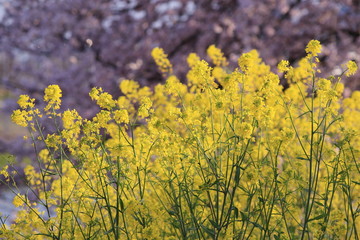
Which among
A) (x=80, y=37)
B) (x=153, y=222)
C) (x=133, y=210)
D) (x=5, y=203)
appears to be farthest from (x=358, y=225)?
(x=5, y=203)

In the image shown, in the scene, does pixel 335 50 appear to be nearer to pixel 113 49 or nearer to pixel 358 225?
pixel 113 49

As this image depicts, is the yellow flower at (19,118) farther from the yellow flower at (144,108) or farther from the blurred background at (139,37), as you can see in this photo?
the blurred background at (139,37)

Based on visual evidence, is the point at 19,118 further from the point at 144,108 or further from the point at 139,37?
the point at 139,37

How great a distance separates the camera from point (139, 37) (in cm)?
785

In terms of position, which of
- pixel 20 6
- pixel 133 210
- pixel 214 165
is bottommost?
pixel 133 210

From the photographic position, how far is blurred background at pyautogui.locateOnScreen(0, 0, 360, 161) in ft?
24.8

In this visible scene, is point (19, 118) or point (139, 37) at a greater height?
point (139, 37)

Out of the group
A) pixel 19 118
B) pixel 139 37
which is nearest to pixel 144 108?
pixel 19 118

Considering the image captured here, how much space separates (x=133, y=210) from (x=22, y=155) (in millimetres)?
5992

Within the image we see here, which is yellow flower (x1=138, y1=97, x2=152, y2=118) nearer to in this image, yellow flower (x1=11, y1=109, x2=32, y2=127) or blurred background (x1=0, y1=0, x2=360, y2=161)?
yellow flower (x1=11, y1=109, x2=32, y2=127)

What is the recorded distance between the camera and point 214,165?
2.44 m

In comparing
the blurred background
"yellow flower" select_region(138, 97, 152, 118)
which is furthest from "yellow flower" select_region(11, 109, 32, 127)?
the blurred background

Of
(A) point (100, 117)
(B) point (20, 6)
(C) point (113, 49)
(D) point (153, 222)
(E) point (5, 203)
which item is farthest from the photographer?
Result: (E) point (5, 203)

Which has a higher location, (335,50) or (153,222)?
(335,50)
